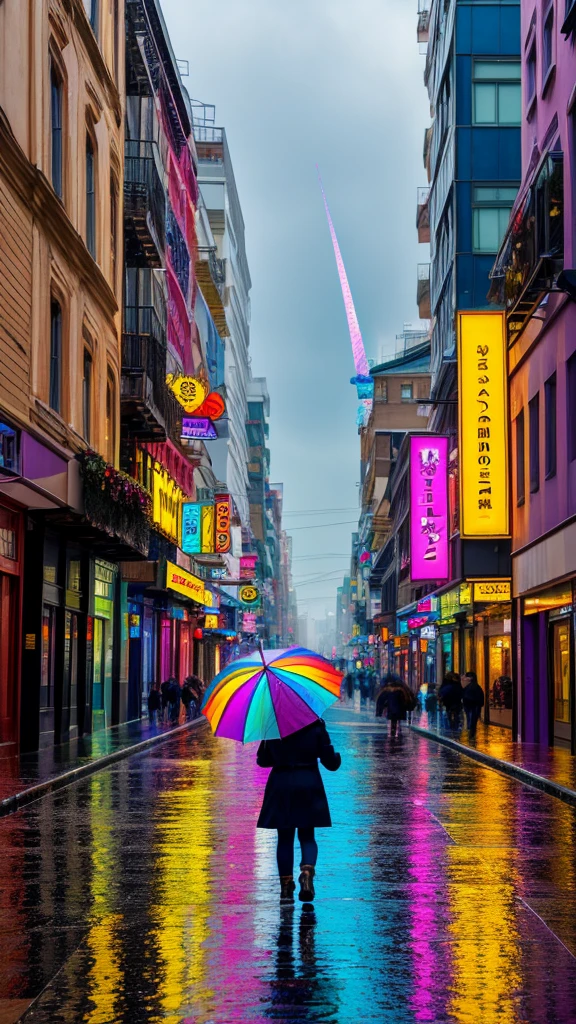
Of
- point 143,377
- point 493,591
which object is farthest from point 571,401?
point 143,377

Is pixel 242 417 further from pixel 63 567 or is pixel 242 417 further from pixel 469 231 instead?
pixel 63 567

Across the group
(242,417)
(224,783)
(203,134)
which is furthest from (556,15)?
(242,417)

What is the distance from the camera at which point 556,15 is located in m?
29.0

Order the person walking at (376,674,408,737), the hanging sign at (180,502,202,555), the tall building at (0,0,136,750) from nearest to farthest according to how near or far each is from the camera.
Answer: the tall building at (0,0,136,750) < the person walking at (376,674,408,737) < the hanging sign at (180,502,202,555)

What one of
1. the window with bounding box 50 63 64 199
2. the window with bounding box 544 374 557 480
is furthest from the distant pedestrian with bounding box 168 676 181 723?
the window with bounding box 50 63 64 199

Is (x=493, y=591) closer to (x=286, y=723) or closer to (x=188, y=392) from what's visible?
(x=188, y=392)

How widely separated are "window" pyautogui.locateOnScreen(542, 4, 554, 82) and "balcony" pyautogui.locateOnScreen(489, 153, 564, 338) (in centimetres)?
323

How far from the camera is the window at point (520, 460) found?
3391 centimetres

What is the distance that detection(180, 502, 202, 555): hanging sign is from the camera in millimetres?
56562

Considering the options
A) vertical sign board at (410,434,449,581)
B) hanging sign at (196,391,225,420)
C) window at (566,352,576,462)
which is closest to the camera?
window at (566,352,576,462)

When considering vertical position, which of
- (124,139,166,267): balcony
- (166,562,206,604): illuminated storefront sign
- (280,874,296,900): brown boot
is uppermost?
(124,139,166,267): balcony

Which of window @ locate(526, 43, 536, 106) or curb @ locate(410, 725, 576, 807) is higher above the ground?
window @ locate(526, 43, 536, 106)

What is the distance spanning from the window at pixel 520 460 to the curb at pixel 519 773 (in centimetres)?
604

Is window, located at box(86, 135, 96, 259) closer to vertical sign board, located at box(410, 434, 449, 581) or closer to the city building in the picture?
vertical sign board, located at box(410, 434, 449, 581)
